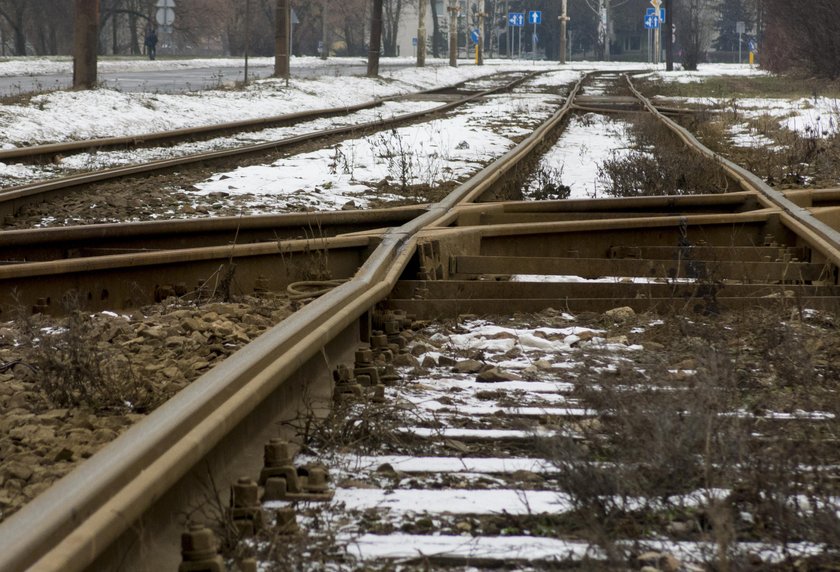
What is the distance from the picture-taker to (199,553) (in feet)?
9.27

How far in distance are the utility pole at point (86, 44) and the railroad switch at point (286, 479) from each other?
73.5ft

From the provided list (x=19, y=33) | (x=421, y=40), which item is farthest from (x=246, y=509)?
(x=19, y=33)

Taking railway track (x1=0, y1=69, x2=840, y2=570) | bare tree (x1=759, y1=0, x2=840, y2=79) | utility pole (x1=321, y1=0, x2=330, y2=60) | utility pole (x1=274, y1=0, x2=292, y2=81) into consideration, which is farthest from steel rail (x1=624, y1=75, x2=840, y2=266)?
utility pole (x1=321, y1=0, x2=330, y2=60)

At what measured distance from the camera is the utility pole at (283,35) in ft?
115

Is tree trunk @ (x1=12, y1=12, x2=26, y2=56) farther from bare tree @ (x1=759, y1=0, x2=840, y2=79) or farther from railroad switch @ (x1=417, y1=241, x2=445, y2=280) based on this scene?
railroad switch @ (x1=417, y1=241, x2=445, y2=280)

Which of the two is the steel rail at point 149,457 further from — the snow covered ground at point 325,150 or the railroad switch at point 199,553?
the snow covered ground at point 325,150

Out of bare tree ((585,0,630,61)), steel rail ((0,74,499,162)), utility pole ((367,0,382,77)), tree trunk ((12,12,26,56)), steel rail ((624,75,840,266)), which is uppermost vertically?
bare tree ((585,0,630,61))

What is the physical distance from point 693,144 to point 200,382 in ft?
43.6

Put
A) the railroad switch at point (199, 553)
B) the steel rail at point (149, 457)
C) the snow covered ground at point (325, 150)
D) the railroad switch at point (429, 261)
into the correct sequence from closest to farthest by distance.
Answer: the steel rail at point (149, 457)
the railroad switch at point (199, 553)
the railroad switch at point (429, 261)
the snow covered ground at point (325, 150)

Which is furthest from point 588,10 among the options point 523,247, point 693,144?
point 523,247

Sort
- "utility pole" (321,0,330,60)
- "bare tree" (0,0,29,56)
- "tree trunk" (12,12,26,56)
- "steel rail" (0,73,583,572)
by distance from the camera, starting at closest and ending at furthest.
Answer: "steel rail" (0,73,583,572)
"bare tree" (0,0,29,56)
"tree trunk" (12,12,26,56)
"utility pole" (321,0,330,60)

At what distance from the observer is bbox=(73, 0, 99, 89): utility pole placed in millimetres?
24453

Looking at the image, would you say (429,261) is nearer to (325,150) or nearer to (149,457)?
(149,457)

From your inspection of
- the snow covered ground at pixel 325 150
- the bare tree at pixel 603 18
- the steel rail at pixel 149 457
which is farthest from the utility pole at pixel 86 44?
the bare tree at pixel 603 18
